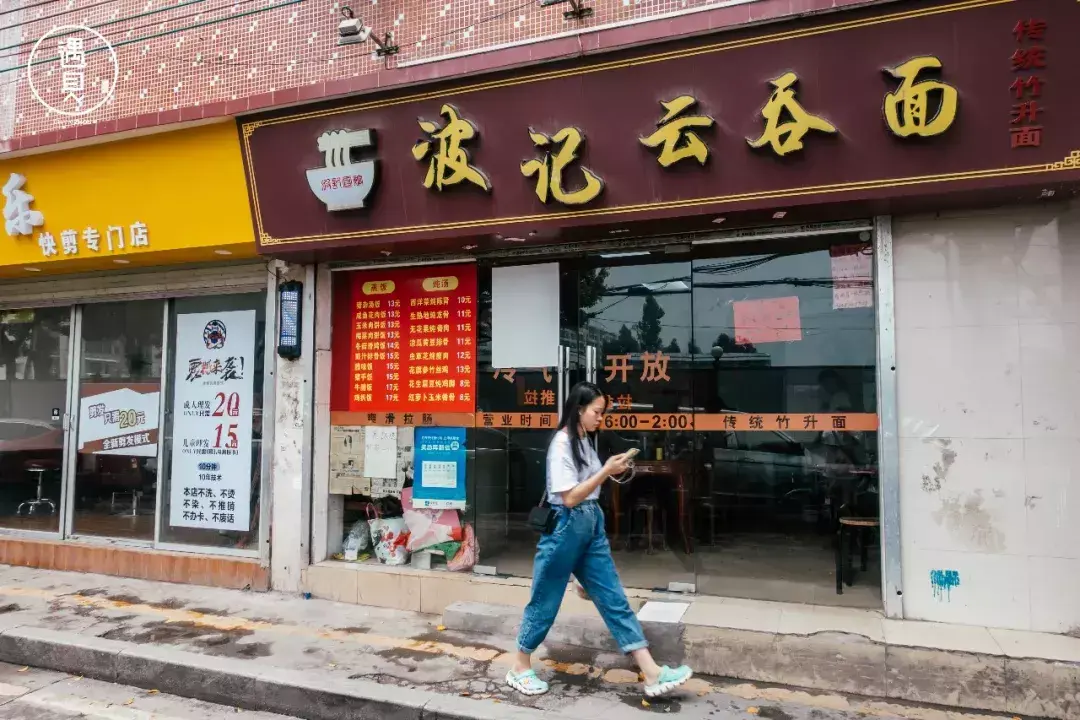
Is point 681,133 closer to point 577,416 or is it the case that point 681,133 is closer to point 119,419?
point 577,416

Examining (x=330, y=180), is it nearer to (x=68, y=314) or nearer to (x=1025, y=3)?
(x=68, y=314)

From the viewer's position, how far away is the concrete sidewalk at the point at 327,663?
4230 mm

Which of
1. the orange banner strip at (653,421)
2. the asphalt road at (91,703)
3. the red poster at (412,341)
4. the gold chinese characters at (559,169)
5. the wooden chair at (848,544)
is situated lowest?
the asphalt road at (91,703)

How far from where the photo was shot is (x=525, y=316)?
248 inches

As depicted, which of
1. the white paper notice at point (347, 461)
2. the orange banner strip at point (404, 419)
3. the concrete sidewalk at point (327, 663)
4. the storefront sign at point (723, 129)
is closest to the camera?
the concrete sidewalk at point (327, 663)

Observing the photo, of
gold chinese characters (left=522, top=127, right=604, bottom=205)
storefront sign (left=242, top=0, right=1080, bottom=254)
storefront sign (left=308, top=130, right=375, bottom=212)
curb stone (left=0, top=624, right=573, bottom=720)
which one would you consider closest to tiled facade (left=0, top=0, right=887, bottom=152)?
storefront sign (left=242, top=0, right=1080, bottom=254)

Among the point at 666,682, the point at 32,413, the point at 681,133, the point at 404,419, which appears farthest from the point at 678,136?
the point at 32,413

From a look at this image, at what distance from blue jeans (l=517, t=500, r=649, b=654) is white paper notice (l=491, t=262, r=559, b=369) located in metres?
2.16

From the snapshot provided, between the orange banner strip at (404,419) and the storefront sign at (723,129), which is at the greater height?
the storefront sign at (723,129)

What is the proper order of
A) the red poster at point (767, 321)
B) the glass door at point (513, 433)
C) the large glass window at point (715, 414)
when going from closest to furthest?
1. the large glass window at point (715, 414)
2. the red poster at point (767, 321)
3. the glass door at point (513, 433)

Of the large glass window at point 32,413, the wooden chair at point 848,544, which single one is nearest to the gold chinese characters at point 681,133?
the wooden chair at point 848,544

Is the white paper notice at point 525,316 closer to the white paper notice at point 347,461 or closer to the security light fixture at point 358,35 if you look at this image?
the white paper notice at point 347,461

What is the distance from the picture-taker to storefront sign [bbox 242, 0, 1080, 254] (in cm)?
435

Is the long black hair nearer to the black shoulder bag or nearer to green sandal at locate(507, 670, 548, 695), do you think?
the black shoulder bag
